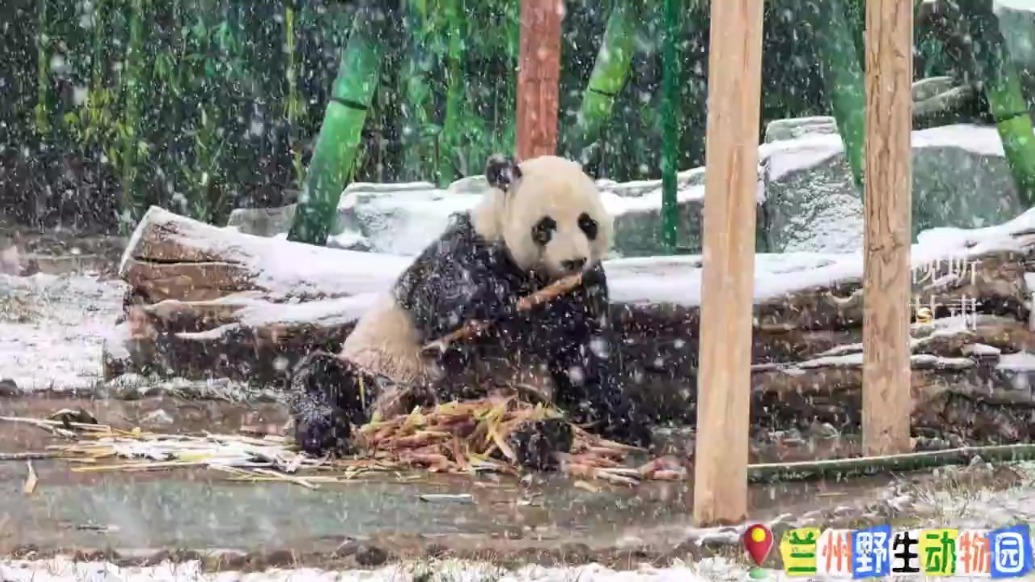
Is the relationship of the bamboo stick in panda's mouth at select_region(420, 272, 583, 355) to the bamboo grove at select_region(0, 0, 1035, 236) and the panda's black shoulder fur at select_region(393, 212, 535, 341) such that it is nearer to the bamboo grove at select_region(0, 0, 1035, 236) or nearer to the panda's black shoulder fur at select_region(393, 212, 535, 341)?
the panda's black shoulder fur at select_region(393, 212, 535, 341)

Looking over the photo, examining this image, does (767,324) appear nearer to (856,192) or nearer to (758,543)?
(758,543)

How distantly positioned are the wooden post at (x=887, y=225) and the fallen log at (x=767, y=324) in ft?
2.08

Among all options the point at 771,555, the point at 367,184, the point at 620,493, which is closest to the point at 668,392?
the point at 620,493

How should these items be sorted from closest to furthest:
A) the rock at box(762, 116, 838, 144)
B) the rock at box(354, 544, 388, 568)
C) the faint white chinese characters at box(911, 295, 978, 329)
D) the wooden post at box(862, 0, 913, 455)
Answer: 1. the rock at box(354, 544, 388, 568)
2. the wooden post at box(862, 0, 913, 455)
3. the faint white chinese characters at box(911, 295, 978, 329)
4. the rock at box(762, 116, 838, 144)

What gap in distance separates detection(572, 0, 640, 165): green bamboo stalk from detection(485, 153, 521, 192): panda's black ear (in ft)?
8.05

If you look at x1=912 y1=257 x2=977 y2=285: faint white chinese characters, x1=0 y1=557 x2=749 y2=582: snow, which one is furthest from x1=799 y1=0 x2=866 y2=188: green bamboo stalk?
x1=0 y1=557 x2=749 y2=582: snow

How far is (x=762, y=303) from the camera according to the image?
4.56m

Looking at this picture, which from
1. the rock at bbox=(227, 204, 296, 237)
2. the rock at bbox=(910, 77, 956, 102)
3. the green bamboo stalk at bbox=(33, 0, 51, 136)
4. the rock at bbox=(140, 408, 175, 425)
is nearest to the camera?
the rock at bbox=(140, 408, 175, 425)

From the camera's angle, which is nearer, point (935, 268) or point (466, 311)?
point (466, 311)

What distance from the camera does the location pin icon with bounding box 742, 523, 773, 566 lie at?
279 centimetres

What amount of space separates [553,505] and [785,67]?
506cm

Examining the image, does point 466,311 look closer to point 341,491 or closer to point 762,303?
point 341,491

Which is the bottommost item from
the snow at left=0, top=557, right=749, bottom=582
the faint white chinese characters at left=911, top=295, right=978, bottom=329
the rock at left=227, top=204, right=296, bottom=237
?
the snow at left=0, top=557, right=749, bottom=582

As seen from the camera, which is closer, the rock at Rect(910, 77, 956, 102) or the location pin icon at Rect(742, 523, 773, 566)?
the location pin icon at Rect(742, 523, 773, 566)
